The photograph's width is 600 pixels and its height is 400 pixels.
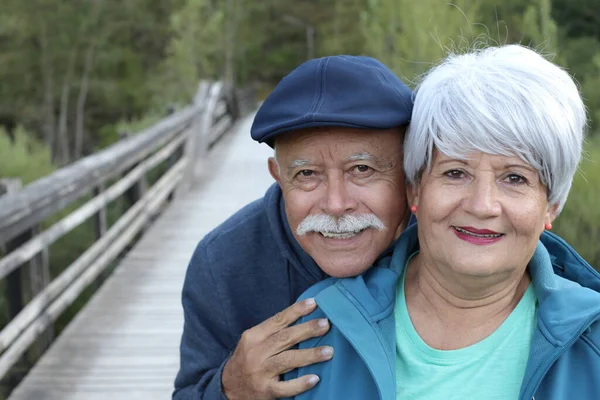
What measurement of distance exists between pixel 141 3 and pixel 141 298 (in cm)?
3242

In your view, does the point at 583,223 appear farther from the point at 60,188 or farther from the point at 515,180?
the point at 515,180

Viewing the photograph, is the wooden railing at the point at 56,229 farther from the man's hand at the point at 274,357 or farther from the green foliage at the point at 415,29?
the green foliage at the point at 415,29

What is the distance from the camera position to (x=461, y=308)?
179cm

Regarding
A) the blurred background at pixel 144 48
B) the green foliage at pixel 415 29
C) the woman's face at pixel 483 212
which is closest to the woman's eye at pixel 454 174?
the woman's face at pixel 483 212

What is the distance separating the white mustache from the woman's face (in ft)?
0.55

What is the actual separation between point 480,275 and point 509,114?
328mm

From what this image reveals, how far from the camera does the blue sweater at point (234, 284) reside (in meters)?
2.13

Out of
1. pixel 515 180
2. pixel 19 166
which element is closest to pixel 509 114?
pixel 515 180

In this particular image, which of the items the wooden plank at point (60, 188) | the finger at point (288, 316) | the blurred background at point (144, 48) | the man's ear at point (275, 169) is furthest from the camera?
the blurred background at point (144, 48)

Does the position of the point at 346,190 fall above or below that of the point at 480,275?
above

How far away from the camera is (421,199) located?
1734mm

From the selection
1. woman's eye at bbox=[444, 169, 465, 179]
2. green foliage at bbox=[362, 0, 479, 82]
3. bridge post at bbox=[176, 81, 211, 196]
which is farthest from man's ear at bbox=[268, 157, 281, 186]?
bridge post at bbox=[176, 81, 211, 196]

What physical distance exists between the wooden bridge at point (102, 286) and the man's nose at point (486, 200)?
6.87 feet

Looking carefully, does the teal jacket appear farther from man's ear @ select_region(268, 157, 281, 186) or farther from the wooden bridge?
the wooden bridge
